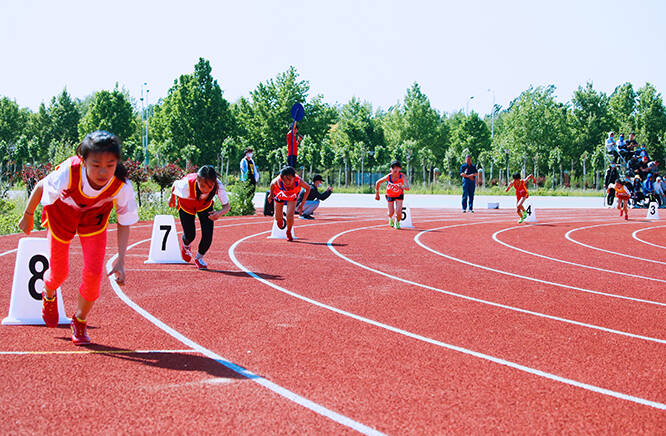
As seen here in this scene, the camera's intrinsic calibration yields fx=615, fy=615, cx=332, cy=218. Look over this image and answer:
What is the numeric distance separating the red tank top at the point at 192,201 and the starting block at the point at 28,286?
10.5 ft

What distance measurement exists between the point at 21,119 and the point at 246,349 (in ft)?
252

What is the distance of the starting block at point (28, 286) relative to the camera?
5.53m

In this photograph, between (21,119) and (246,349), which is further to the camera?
(21,119)

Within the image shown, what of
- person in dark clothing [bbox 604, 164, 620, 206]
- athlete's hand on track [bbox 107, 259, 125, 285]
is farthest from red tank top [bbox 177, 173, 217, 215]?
person in dark clothing [bbox 604, 164, 620, 206]

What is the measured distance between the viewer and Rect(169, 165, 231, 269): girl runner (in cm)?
843

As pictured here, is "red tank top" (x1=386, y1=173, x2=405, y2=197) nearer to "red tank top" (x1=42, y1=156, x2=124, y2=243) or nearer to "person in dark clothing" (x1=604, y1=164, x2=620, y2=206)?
"red tank top" (x1=42, y1=156, x2=124, y2=243)

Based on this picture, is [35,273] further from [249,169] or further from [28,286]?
[249,169]

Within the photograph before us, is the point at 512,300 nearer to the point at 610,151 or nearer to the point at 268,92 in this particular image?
the point at 610,151

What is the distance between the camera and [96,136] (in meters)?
4.18

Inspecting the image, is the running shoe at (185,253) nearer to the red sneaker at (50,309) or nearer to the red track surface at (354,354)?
the red track surface at (354,354)

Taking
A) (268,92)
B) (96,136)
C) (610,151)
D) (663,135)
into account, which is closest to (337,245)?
(96,136)

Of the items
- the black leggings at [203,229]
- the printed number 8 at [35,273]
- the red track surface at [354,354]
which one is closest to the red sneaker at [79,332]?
the red track surface at [354,354]

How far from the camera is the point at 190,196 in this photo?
8.75m

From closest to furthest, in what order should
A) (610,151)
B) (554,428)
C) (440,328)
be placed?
(554,428)
(440,328)
(610,151)
